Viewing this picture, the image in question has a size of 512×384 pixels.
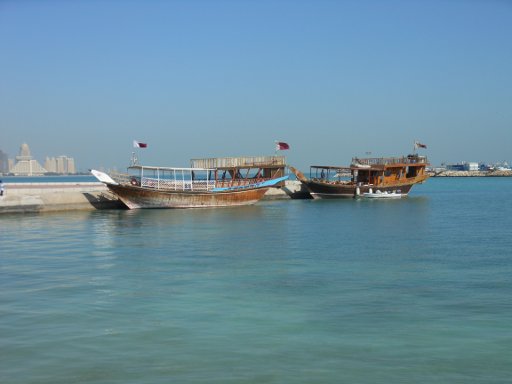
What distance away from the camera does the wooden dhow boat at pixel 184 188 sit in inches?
1566

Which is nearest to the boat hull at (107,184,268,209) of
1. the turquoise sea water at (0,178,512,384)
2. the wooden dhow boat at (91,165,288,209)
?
the wooden dhow boat at (91,165,288,209)

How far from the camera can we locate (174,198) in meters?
41.2

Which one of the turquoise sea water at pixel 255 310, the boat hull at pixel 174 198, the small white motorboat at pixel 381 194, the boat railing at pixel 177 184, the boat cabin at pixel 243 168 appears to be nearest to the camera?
the turquoise sea water at pixel 255 310

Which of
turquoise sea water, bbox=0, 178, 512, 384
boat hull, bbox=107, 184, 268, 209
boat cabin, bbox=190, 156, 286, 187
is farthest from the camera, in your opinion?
boat cabin, bbox=190, 156, 286, 187

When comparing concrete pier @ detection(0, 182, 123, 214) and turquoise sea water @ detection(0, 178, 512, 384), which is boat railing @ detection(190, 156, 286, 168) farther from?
turquoise sea water @ detection(0, 178, 512, 384)

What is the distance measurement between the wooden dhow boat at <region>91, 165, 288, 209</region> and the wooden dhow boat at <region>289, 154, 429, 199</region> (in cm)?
875

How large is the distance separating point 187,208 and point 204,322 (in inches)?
1239

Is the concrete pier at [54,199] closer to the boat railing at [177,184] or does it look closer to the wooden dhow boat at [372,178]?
the boat railing at [177,184]

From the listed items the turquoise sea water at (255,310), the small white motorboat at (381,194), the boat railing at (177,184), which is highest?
the boat railing at (177,184)

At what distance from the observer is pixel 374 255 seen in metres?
19.6

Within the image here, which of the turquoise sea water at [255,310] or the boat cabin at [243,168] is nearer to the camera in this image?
the turquoise sea water at [255,310]

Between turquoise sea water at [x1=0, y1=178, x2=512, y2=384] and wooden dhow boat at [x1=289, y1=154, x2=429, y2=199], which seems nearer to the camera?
turquoise sea water at [x1=0, y1=178, x2=512, y2=384]

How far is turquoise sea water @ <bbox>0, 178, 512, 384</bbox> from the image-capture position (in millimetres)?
8492

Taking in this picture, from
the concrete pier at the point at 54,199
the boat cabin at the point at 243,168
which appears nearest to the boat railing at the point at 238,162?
the boat cabin at the point at 243,168
